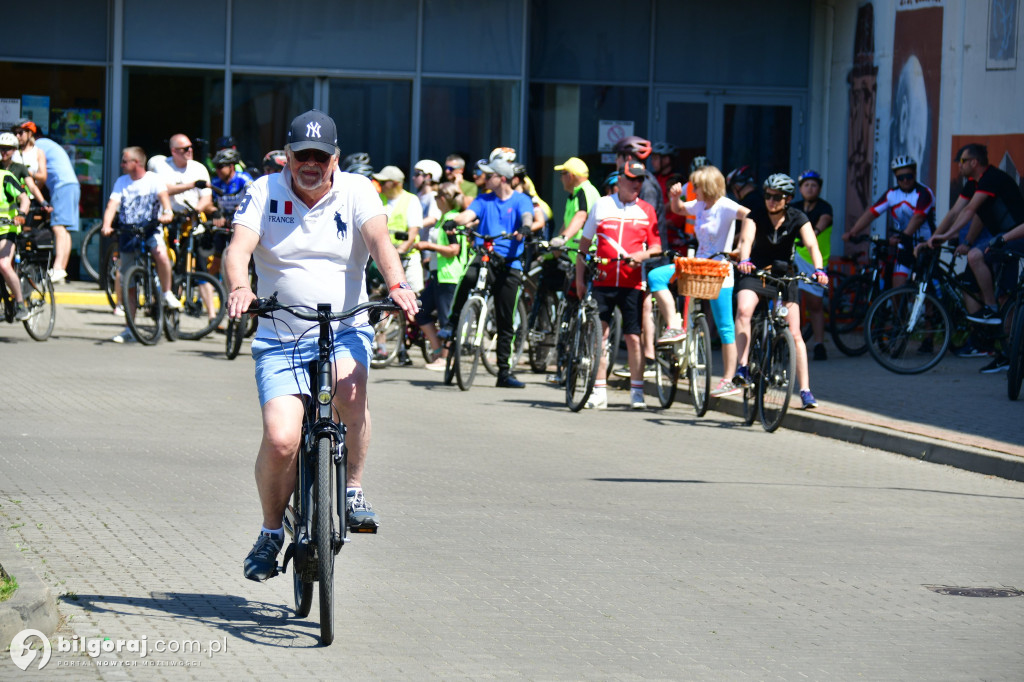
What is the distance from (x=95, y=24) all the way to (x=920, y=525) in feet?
57.2

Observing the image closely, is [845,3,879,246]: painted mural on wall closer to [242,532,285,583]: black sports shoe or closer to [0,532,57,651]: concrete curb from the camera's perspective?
[242,532,285,583]: black sports shoe

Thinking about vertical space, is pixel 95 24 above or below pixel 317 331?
above

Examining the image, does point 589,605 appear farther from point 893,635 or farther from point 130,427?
point 130,427

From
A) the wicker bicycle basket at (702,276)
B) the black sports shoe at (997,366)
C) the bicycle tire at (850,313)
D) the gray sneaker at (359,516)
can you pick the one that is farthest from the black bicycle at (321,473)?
the bicycle tire at (850,313)

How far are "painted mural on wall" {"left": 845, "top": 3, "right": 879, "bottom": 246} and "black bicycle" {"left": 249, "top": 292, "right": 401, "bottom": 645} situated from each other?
16668 mm

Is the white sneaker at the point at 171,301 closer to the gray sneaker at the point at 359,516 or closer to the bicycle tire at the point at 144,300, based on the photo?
the bicycle tire at the point at 144,300

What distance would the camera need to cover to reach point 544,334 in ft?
51.2

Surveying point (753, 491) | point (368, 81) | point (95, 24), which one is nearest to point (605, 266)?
point (753, 491)

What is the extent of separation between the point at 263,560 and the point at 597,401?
24.9 feet

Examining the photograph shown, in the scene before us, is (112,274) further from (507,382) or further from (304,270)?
(304,270)

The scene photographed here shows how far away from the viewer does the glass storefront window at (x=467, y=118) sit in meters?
23.2

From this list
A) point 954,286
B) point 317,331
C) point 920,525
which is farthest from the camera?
point 954,286

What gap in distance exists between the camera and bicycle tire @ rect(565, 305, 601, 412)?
12844mm

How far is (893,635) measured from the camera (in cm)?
601
